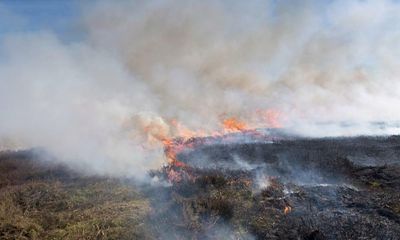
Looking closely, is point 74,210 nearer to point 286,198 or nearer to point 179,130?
point 286,198

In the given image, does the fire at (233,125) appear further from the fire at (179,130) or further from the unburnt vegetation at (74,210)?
the unburnt vegetation at (74,210)

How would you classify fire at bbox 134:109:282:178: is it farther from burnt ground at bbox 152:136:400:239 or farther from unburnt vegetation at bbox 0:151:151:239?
unburnt vegetation at bbox 0:151:151:239

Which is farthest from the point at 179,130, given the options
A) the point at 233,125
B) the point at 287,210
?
the point at 287,210

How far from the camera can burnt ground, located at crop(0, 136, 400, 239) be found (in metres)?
12.7

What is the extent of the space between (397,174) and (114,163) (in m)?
16.1

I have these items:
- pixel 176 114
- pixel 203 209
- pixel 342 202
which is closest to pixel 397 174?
pixel 342 202

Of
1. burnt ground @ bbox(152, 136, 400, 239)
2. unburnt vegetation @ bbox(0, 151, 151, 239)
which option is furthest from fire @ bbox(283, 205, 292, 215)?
unburnt vegetation @ bbox(0, 151, 151, 239)

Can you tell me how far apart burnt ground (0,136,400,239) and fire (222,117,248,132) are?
17.7 m

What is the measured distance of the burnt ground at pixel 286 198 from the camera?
1296 centimetres

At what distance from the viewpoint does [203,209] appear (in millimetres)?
14023

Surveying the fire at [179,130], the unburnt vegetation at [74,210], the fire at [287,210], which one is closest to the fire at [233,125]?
the fire at [179,130]

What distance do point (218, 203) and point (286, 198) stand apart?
3.41 m

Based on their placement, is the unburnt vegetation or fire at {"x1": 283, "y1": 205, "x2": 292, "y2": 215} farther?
fire at {"x1": 283, "y1": 205, "x2": 292, "y2": 215}

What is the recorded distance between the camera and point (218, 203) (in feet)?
46.6
